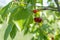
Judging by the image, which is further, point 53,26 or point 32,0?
point 53,26

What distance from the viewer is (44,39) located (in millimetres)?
517

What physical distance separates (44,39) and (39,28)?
0.04 meters

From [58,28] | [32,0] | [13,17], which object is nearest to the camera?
[13,17]

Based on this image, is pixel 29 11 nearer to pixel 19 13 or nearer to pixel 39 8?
pixel 19 13

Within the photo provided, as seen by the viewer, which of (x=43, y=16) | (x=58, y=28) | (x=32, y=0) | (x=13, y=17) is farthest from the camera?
(x=58, y=28)

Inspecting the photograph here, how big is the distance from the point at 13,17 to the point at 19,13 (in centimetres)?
2

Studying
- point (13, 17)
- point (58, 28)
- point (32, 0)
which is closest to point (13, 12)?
point (13, 17)

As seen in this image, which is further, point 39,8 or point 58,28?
point 58,28

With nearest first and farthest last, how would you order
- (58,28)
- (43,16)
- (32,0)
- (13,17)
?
(13,17)
(32,0)
(43,16)
(58,28)

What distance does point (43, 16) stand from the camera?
631 millimetres

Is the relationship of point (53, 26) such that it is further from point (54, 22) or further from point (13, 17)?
point (13, 17)

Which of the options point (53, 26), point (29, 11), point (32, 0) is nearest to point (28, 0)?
point (32, 0)

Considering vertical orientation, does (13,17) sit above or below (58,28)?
above

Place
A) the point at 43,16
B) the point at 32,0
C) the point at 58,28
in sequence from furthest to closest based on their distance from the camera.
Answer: the point at 58,28 < the point at 43,16 < the point at 32,0
